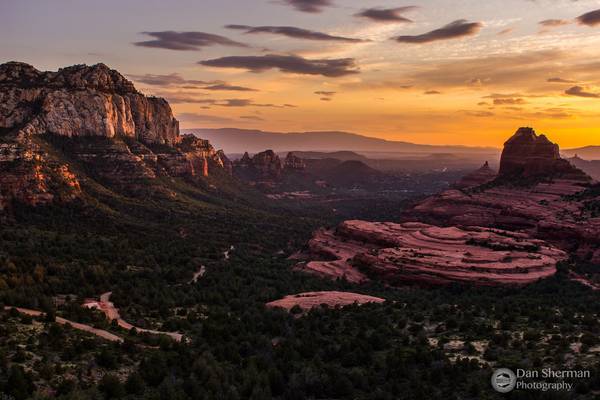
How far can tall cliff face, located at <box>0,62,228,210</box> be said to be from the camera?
3718 inches

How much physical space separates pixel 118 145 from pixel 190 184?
3488 centimetres

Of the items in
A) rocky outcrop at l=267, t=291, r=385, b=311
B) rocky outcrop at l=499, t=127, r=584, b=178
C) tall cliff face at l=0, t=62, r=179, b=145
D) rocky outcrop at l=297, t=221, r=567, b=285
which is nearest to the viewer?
rocky outcrop at l=267, t=291, r=385, b=311

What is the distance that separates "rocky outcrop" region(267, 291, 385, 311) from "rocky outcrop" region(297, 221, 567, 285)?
1944 cm

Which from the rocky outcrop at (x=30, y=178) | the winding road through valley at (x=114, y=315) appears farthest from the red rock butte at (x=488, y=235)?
the rocky outcrop at (x=30, y=178)

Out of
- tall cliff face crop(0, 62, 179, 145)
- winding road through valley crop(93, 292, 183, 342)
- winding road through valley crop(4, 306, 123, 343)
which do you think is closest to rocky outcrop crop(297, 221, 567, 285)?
winding road through valley crop(93, 292, 183, 342)

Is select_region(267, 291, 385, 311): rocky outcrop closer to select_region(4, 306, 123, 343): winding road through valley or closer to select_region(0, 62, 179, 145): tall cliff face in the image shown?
select_region(4, 306, 123, 343): winding road through valley

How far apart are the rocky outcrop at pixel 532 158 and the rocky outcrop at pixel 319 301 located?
319ft

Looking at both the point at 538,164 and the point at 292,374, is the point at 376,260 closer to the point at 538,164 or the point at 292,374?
the point at 292,374

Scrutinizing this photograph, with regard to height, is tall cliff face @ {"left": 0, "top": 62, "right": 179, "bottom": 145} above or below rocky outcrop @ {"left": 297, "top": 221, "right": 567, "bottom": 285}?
above

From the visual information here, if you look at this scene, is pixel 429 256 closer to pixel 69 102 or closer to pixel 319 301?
pixel 319 301

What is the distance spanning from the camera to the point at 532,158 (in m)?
131

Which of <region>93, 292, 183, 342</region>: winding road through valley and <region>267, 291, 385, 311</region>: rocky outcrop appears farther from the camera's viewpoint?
<region>267, 291, 385, 311</region>: rocky outcrop

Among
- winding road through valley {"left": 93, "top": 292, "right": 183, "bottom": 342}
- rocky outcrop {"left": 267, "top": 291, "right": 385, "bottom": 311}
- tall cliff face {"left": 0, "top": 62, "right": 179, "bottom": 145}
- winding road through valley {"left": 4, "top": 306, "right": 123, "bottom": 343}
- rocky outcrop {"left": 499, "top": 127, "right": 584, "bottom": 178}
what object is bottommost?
rocky outcrop {"left": 267, "top": 291, "right": 385, "bottom": 311}

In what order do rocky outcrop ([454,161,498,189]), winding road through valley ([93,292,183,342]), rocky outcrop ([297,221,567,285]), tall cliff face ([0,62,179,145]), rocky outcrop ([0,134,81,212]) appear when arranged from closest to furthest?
1. winding road through valley ([93,292,183,342])
2. rocky outcrop ([297,221,567,285])
3. rocky outcrop ([0,134,81,212])
4. tall cliff face ([0,62,179,145])
5. rocky outcrop ([454,161,498,189])
